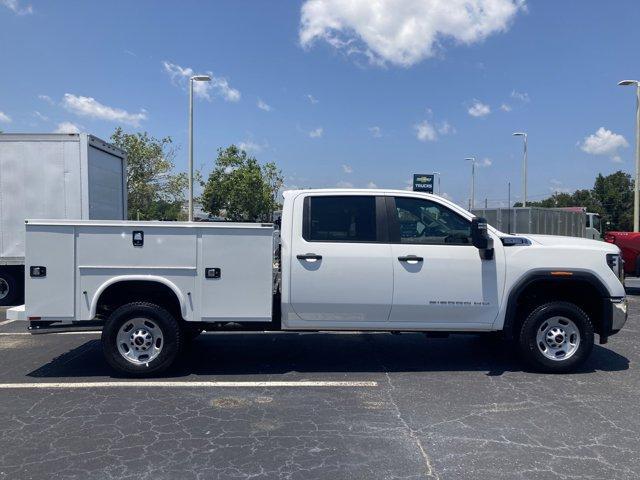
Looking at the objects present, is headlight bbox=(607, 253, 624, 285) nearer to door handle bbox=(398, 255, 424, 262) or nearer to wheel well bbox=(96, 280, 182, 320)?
door handle bbox=(398, 255, 424, 262)

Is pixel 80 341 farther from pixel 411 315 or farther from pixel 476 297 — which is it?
pixel 476 297

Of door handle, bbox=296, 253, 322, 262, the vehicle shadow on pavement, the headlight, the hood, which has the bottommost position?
the vehicle shadow on pavement

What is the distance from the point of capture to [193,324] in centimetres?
606

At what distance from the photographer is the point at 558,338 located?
6055 millimetres

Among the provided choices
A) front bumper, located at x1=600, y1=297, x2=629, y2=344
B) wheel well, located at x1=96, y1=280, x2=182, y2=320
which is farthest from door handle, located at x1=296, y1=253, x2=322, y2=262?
front bumper, located at x1=600, y1=297, x2=629, y2=344

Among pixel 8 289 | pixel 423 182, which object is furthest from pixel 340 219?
pixel 423 182

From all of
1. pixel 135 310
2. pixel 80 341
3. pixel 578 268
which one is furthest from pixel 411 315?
pixel 80 341

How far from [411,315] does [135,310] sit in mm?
2917

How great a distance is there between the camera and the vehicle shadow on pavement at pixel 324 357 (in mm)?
6277

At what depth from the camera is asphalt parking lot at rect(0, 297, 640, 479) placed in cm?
389

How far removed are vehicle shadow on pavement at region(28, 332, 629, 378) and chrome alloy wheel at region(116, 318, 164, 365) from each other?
1.02ft

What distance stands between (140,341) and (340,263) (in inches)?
90.2

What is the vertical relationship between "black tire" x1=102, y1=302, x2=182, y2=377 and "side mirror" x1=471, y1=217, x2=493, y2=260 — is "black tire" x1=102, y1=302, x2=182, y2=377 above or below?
below

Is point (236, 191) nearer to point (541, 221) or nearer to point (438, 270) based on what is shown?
point (541, 221)
